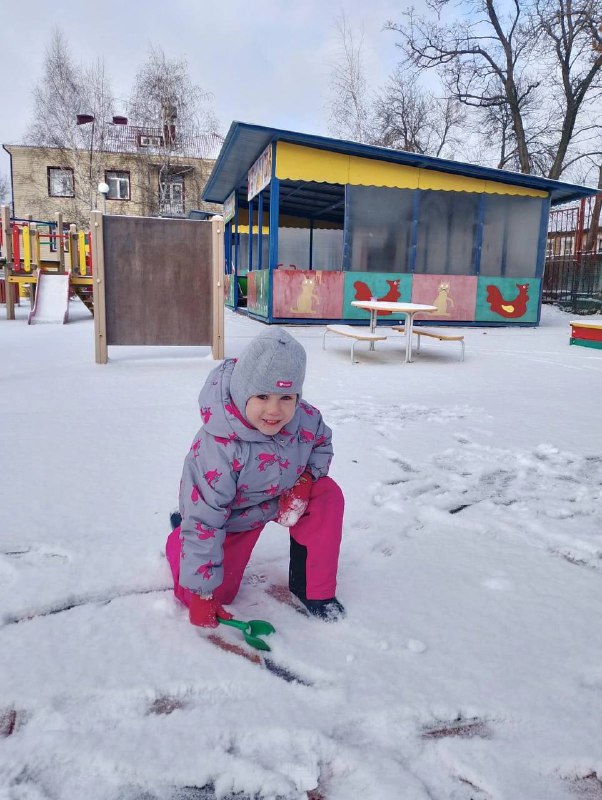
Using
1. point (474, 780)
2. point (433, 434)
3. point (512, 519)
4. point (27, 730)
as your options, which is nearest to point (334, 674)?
point (474, 780)

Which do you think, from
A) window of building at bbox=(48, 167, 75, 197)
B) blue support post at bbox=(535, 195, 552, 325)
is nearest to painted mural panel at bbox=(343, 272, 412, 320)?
blue support post at bbox=(535, 195, 552, 325)

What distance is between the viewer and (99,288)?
6184 millimetres

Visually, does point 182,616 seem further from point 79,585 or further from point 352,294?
point 352,294

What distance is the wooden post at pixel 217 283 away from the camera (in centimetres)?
636

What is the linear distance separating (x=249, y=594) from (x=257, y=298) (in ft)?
37.2

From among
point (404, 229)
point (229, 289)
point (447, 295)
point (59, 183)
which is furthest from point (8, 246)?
point (59, 183)

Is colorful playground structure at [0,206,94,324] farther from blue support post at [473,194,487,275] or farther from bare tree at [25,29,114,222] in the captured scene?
bare tree at [25,29,114,222]

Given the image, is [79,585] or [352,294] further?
[352,294]

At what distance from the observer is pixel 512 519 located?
259 cm

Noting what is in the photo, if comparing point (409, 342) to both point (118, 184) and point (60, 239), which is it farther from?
point (118, 184)

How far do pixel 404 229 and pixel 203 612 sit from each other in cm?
1133

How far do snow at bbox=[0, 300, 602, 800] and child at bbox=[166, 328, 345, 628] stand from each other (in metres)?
0.11

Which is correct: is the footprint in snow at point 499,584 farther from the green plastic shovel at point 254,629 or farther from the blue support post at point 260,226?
the blue support post at point 260,226

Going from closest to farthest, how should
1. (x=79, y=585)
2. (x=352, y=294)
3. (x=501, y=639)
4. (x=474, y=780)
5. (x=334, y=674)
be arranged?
(x=474, y=780) < (x=334, y=674) < (x=501, y=639) < (x=79, y=585) < (x=352, y=294)
